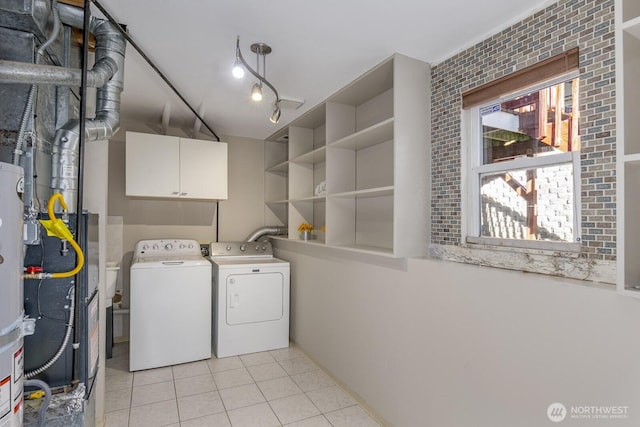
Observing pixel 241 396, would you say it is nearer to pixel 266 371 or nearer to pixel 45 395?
pixel 266 371

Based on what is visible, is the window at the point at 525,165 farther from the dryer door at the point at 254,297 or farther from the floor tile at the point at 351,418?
the dryer door at the point at 254,297

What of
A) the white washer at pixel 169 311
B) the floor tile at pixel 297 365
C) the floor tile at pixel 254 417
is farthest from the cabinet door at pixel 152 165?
the floor tile at pixel 254 417

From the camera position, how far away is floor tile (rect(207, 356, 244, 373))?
3.12 meters

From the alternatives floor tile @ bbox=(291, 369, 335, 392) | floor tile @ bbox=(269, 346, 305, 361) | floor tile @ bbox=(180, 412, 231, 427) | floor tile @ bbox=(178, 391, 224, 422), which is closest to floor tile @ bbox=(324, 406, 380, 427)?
floor tile @ bbox=(291, 369, 335, 392)

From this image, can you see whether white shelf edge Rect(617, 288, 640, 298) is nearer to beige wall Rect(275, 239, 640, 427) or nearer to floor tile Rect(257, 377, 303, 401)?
beige wall Rect(275, 239, 640, 427)

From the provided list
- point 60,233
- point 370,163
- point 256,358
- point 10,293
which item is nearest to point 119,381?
point 256,358

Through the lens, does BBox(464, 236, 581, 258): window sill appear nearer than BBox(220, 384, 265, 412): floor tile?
Yes

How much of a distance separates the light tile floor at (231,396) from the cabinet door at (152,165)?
173 centimetres

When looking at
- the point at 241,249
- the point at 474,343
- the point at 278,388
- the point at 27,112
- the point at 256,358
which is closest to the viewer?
the point at 27,112

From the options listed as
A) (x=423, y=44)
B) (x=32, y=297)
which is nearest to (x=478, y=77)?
(x=423, y=44)

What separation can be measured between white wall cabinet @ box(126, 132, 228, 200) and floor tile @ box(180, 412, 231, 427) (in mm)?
2109

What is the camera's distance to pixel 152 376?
9.68ft

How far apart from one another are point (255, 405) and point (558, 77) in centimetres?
285

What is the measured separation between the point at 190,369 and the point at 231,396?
0.69m
